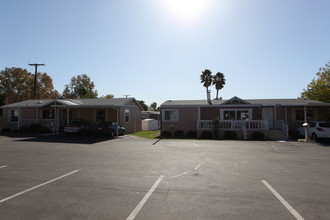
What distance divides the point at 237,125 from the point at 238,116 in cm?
261

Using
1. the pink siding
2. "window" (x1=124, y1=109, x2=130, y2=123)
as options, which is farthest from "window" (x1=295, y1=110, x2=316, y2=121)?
"window" (x1=124, y1=109, x2=130, y2=123)

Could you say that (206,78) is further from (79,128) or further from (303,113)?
(79,128)

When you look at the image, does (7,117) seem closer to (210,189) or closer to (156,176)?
(156,176)

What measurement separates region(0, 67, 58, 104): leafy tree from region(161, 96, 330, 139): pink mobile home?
3664 centimetres

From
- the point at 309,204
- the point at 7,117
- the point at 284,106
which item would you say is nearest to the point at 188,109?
the point at 284,106

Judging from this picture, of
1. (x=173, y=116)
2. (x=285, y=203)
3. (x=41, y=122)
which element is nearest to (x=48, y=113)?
(x=41, y=122)

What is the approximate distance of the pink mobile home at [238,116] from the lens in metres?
20.6

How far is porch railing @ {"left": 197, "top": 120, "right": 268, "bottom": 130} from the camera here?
20016 mm

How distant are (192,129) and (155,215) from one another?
1937 centimetres

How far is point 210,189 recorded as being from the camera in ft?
17.4

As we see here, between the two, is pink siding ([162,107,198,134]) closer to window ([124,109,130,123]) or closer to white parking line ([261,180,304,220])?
window ([124,109,130,123])

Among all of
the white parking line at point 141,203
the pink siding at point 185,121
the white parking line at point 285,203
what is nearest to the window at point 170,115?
the pink siding at point 185,121

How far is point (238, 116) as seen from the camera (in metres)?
22.8

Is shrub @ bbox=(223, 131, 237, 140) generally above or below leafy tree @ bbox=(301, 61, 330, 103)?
below
